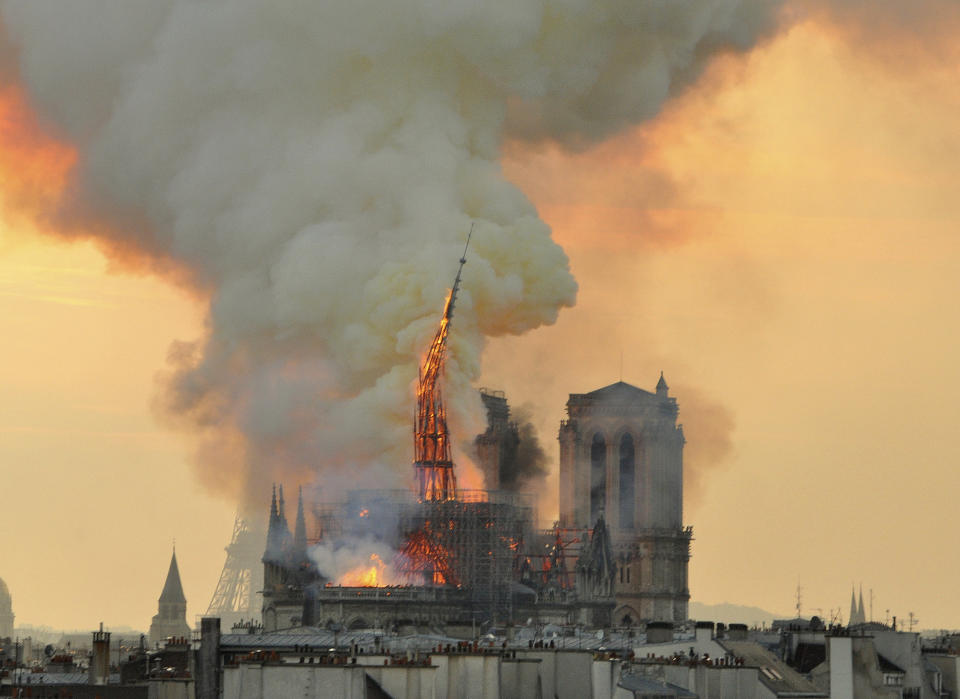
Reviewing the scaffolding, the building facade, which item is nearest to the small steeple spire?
the scaffolding

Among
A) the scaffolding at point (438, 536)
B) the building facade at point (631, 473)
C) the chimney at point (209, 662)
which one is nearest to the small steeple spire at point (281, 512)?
the scaffolding at point (438, 536)

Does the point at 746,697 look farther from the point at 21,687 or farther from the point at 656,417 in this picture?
the point at 656,417

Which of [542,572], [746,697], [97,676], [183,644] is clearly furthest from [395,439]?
[746,697]

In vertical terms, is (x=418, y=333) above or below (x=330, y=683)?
above

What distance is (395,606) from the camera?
385ft

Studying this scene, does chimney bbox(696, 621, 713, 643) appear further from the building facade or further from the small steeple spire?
the building facade

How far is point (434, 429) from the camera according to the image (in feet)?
404

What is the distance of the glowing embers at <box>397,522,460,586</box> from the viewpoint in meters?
123

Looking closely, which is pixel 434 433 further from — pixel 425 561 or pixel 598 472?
pixel 598 472

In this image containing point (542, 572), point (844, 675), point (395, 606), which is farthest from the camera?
point (542, 572)

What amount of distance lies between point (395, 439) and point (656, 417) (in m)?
38.0

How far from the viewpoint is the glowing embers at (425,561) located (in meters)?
123

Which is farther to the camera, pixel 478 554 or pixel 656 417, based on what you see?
pixel 656 417

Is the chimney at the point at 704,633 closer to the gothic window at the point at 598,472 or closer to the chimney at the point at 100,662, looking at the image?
the chimney at the point at 100,662
